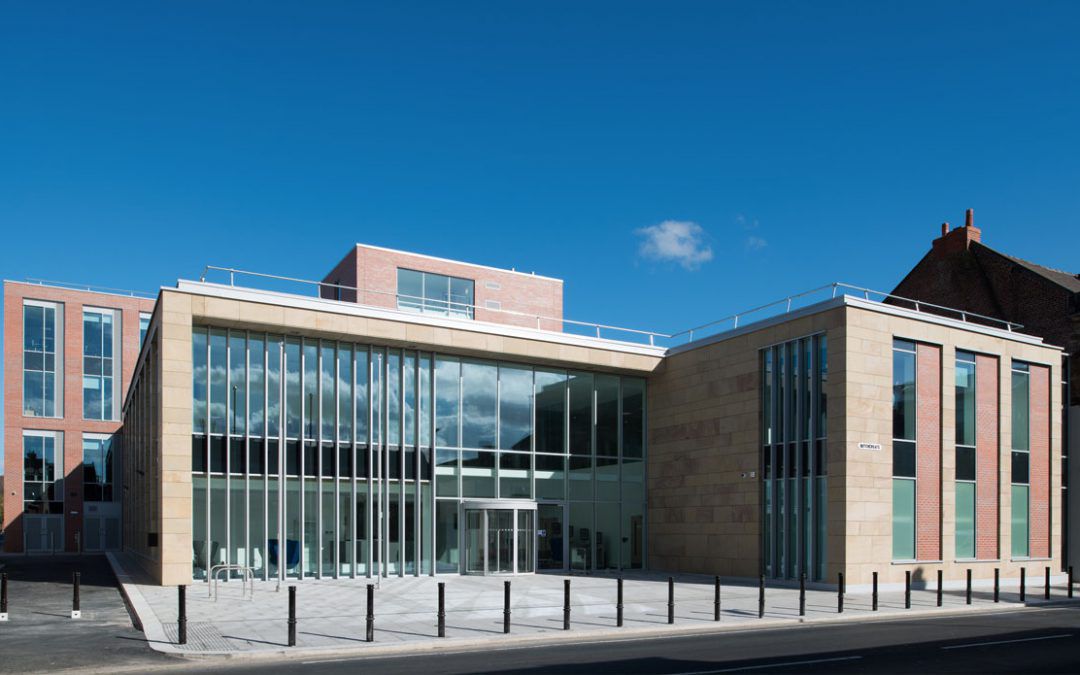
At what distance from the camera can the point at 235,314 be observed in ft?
84.1

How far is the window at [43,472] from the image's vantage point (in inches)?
1928

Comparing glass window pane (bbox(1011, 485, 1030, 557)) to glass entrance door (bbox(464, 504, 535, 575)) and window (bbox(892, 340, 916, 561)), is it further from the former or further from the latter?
glass entrance door (bbox(464, 504, 535, 575))

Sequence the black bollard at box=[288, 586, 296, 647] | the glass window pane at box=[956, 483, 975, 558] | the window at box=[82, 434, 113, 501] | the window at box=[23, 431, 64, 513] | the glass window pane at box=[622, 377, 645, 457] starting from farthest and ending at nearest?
the window at box=[82, 434, 113, 501] → the window at box=[23, 431, 64, 513] → the glass window pane at box=[622, 377, 645, 457] → the glass window pane at box=[956, 483, 975, 558] → the black bollard at box=[288, 586, 296, 647]

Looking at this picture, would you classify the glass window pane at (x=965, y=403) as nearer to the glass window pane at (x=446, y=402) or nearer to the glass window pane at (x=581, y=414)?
the glass window pane at (x=581, y=414)

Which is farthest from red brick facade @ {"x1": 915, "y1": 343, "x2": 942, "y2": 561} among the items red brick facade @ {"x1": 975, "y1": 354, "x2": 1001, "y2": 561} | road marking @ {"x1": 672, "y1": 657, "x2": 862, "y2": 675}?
road marking @ {"x1": 672, "y1": 657, "x2": 862, "y2": 675}

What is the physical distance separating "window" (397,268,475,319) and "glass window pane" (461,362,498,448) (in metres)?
6.12

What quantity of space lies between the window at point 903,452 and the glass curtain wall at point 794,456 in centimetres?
215

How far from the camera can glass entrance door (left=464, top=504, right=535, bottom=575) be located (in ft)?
96.3

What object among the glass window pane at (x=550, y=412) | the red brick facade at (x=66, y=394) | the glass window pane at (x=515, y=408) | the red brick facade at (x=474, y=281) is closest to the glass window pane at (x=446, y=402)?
the glass window pane at (x=515, y=408)

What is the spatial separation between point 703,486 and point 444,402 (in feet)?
30.5

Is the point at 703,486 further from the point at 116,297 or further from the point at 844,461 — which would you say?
the point at 116,297

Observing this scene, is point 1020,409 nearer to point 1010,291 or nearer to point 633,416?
point 1010,291

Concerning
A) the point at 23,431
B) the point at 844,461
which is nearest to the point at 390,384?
the point at 844,461

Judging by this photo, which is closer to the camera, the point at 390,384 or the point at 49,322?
the point at 390,384
